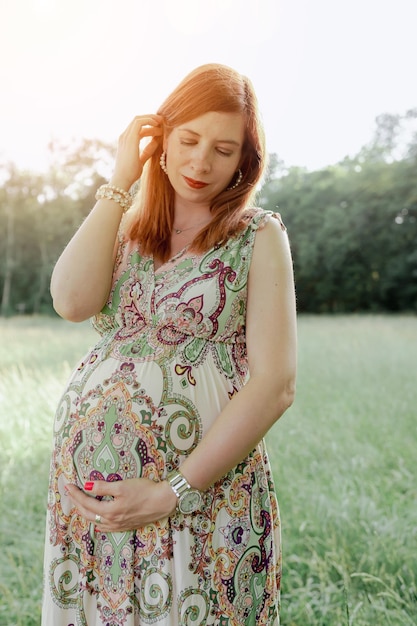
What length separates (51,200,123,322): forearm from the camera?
43.4 inches

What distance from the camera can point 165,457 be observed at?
41.9 inches

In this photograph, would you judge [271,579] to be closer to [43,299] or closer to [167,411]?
[167,411]

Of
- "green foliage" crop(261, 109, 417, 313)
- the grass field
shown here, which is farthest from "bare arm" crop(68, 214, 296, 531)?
"green foliage" crop(261, 109, 417, 313)

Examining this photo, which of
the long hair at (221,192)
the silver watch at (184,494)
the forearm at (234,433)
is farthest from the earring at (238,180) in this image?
the silver watch at (184,494)

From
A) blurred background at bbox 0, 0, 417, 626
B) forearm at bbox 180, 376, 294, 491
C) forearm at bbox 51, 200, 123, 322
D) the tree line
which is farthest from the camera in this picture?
the tree line

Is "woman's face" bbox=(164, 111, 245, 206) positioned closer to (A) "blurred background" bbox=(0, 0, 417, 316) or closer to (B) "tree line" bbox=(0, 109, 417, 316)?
(A) "blurred background" bbox=(0, 0, 417, 316)

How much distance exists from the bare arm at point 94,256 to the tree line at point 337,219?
5.30 m

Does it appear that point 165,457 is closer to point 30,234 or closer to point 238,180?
point 238,180

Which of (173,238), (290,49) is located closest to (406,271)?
(290,49)

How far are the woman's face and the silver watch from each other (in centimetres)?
50

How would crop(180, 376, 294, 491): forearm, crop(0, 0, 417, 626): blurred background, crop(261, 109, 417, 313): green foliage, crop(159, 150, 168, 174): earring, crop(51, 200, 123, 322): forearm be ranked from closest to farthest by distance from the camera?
crop(180, 376, 294, 491): forearm → crop(51, 200, 123, 322): forearm → crop(159, 150, 168, 174): earring → crop(0, 0, 417, 626): blurred background → crop(261, 109, 417, 313): green foliage

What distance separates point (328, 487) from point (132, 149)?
2.02 m

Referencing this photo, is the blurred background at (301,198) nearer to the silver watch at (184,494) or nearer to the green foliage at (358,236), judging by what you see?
the green foliage at (358,236)

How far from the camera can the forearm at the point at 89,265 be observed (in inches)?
43.4
